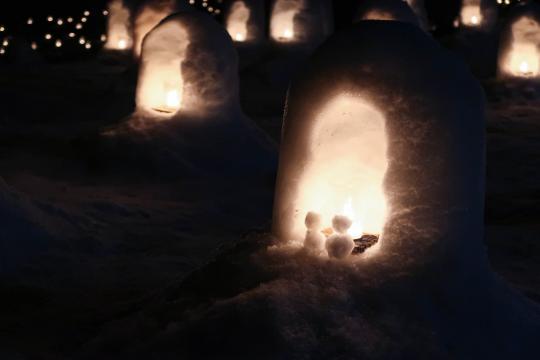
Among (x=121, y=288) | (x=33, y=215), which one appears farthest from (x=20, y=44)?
(x=121, y=288)

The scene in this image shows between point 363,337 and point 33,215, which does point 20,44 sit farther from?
point 363,337

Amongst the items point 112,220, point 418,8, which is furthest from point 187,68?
point 418,8

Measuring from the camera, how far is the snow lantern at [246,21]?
20.6 meters

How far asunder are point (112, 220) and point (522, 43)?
11.8m

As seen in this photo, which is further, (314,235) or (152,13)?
(152,13)

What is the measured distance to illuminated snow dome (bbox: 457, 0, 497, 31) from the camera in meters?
20.9

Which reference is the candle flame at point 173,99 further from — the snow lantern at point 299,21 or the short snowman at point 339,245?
the snow lantern at point 299,21

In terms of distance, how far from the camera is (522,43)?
16.3m

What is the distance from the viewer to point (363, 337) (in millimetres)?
3814

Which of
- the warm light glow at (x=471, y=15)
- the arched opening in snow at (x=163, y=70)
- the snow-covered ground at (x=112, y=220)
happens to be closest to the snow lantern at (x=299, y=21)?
the warm light glow at (x=471, y=15)

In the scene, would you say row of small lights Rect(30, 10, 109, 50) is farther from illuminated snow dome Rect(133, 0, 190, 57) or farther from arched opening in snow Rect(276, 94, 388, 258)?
arched opening in snow Rect(276, 94, 388, 258)

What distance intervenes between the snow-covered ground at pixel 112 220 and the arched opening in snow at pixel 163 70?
1047mm

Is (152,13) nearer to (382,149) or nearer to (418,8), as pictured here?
(418,8)

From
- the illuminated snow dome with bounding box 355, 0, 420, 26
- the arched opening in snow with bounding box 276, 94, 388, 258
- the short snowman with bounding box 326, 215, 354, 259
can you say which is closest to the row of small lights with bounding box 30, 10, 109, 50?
the illuminated snow dome with bounding box 355, 0, 420, 26
